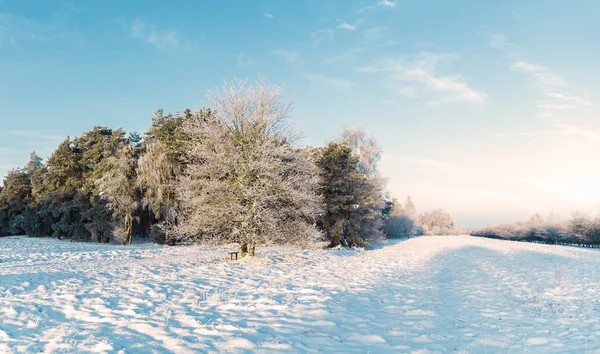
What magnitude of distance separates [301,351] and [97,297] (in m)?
5.92

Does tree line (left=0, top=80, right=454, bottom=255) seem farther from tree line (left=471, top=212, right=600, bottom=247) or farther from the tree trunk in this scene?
tree line (left=471, top=212, right=600, bottom=247)

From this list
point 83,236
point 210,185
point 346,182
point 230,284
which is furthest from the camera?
point 83,236

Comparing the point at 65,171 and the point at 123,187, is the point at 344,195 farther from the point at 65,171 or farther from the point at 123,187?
the point at 65,171

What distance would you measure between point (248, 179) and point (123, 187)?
22.9 m

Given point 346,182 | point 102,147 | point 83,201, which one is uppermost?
point 102,147

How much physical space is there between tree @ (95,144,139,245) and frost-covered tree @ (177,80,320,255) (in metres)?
20.0

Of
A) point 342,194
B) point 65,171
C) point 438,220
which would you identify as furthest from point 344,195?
point 438,220

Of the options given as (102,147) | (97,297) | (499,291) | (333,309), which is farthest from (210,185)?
(102,147)

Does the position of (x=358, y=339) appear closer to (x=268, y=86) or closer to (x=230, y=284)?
(x=230, y=284)

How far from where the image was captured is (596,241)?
55.3 m

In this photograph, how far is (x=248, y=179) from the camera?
664 inches

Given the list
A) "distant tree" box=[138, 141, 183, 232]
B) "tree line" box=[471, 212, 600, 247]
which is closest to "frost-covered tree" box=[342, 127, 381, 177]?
"distant tree" box=[138, 141, 183, 232]

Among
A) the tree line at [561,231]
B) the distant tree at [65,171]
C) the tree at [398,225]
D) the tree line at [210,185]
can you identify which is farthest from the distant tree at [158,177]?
the tree line at [561,231]

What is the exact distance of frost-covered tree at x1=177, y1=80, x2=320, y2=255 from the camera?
A: 54.5 feet
